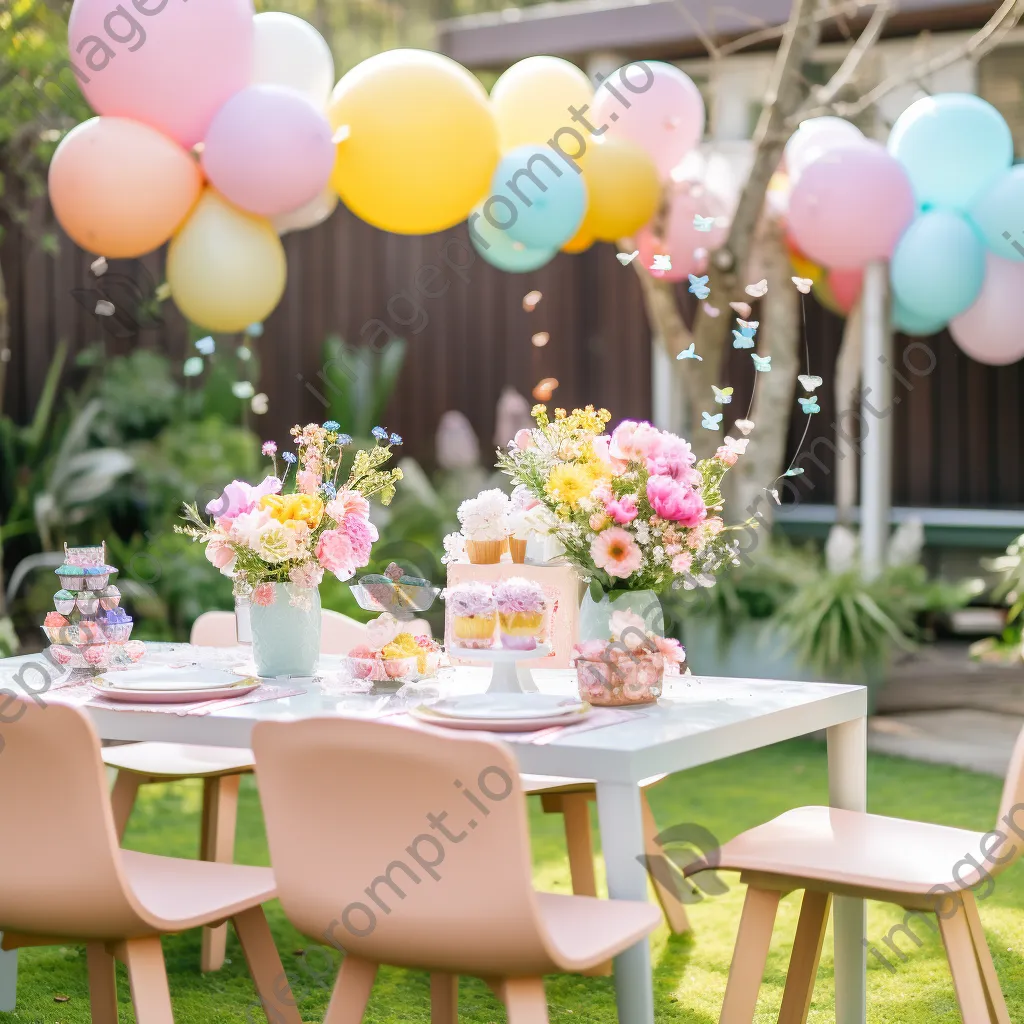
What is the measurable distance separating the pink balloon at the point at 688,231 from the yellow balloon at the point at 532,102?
756 mm

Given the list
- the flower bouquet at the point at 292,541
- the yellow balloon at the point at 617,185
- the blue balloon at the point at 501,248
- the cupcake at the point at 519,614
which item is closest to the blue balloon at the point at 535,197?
the blue balloon at the point at 501,248

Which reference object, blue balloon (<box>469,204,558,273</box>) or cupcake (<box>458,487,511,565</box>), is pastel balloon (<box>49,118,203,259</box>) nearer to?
blue balloon (<box>469,204,558,273</box>)

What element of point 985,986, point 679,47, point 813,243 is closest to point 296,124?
point 813,243

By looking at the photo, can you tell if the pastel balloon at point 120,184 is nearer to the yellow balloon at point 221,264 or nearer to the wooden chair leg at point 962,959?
the yellow balloon at point 221,264

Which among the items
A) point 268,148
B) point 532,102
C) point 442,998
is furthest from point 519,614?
point 532,102

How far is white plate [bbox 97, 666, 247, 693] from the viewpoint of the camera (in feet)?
8.95

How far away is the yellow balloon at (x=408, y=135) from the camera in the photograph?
4461 mm

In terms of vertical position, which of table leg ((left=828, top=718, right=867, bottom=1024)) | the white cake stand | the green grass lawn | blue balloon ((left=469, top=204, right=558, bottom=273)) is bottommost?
the green grass lawn

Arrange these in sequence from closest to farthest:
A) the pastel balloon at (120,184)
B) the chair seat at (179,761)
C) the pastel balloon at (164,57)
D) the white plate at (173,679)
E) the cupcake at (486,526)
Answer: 1. the white plate at (173,679)
2. the cupcake at (486,526)
3. the chair seat at (179,761)
4. the pastel balloon at (164,57)
5. the pastel balloon at (120,184)

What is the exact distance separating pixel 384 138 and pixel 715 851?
2609mm

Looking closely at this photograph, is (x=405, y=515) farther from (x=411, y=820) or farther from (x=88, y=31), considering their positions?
(x=411, y=820)

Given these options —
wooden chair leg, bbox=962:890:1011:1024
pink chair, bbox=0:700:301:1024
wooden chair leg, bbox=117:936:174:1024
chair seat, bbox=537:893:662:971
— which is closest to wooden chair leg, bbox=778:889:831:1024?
wooden chair leg, bbox=962:890:1011:1024

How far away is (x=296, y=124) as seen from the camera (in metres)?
4.28

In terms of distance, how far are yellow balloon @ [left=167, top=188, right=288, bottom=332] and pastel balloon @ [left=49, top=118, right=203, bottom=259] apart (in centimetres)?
7
